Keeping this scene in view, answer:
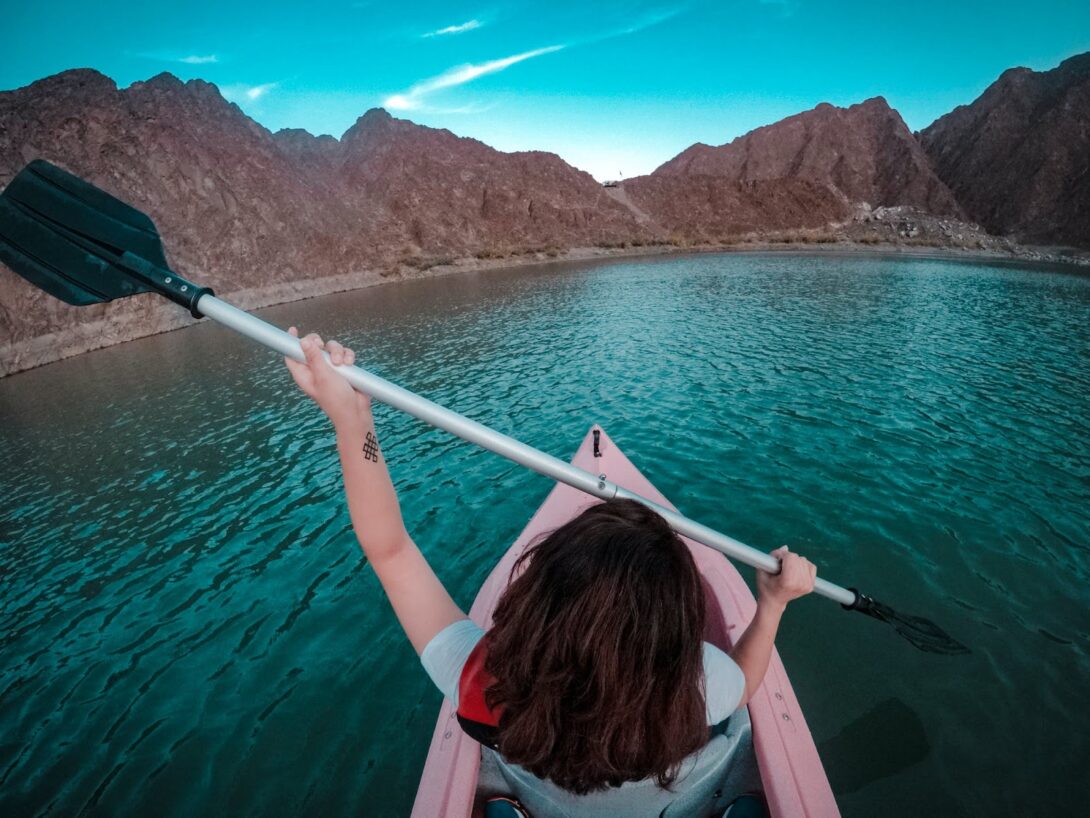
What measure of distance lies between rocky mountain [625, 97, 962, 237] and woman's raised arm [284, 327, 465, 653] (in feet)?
321

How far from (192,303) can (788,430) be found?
10131 mm

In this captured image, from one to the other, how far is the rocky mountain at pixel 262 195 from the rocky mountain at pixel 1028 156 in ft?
194

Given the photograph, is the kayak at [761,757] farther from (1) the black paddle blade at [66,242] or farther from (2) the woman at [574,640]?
(1) the black paddle blade at [66,242]

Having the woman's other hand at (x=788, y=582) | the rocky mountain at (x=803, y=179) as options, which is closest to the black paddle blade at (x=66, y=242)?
the woman's other hand at (x=788, y=582)

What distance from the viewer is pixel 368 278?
60.0 metres

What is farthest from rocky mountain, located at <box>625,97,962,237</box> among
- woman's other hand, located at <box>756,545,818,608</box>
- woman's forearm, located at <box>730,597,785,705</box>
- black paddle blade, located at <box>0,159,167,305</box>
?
black paddle blade, located at <box>0,159,167,305</box>

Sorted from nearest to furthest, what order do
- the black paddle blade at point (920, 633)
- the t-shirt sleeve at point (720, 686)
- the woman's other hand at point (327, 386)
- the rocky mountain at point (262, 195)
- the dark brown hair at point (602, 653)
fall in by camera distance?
the dark brown hair at point (602, 653)
the woman's other hand at point (327, 386)
the t-shirt sleeve at point (720, 686)
the black paddle blade at point (920, 633)
the rocky mountain at point (262, 195)

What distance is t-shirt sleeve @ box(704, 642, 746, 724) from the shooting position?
63.3 inches

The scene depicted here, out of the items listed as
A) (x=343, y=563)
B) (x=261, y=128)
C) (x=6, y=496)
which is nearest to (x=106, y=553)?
(x=343, y=563)

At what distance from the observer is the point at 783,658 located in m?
4.68

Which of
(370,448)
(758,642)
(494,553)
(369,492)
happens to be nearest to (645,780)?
(758,642)

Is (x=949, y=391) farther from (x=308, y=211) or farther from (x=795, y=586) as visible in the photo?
(x=308, y=211)

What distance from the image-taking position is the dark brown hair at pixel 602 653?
1.20 metres

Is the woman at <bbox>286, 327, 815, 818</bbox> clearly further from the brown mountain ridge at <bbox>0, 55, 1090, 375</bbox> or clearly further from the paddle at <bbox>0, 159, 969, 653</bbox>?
the brown mountain ridge at <bbox>0, 55, 1090, 375</bbox>
